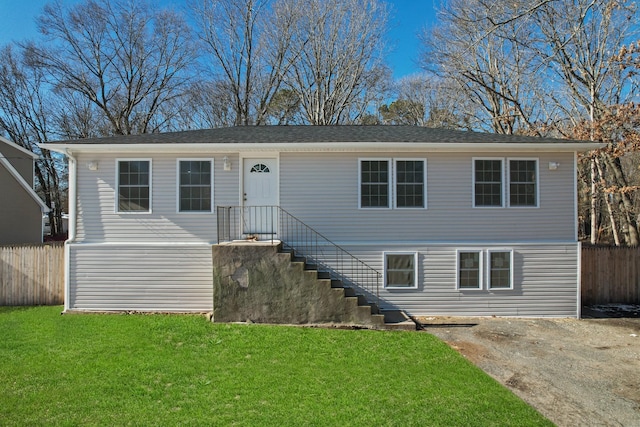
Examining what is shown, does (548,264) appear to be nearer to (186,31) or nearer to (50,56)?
(186,31)

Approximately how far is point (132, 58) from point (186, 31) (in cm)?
378

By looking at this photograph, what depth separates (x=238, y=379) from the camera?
4.87m

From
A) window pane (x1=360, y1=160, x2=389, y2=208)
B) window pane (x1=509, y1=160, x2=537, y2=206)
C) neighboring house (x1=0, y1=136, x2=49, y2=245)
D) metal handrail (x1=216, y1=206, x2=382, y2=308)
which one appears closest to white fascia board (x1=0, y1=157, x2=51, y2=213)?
neighboring house (x1=0, y1=136, x2=49, y2=245)

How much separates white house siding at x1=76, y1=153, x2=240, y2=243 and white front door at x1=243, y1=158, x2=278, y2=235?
0.79 meters

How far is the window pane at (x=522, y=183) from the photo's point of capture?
339 inches

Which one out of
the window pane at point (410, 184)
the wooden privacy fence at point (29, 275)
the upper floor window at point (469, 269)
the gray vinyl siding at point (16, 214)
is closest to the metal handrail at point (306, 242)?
the window pane at point (410, 184)

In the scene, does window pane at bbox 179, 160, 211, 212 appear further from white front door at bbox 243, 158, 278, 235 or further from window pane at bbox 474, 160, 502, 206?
window pane at bbox 474, 160, 502, 206

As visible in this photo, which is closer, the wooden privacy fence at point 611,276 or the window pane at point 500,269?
the window pane at point 500,269

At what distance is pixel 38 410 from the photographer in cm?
397

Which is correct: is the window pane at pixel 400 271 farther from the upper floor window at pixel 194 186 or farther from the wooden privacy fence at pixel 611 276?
the wooden privacy fence at pixel 611 276

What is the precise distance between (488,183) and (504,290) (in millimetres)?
2545

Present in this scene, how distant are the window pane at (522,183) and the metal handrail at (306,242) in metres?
3.76

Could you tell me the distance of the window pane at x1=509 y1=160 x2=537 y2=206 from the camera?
28.3 feet

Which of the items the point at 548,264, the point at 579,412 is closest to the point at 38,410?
the point at 579,412
